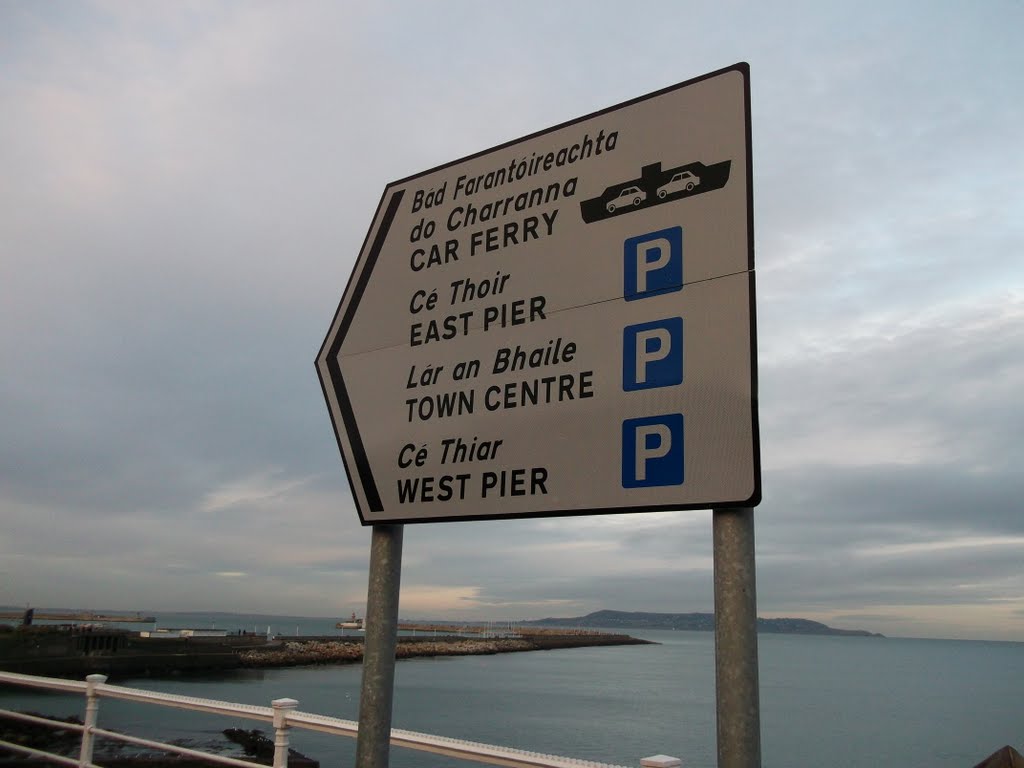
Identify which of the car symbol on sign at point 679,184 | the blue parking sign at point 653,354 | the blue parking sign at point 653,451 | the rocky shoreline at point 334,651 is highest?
the car symbol on sign at point 679,184

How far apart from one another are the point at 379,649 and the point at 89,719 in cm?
437

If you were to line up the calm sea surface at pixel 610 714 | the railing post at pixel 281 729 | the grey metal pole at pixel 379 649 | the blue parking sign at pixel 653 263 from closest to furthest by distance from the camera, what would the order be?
the blue parking sign at pixel 653 263
the grey metal pole at pixel 379 649
the railing post at pixel 281 729
the calm sea surface at pixel 610 714

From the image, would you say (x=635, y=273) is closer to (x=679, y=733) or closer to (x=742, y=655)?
(x=742, y=655)

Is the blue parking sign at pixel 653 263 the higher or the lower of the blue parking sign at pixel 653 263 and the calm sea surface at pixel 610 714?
the higher

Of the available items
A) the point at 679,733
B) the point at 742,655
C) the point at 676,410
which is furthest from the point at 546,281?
the point at 679,733

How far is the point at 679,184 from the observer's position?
88.8 inches

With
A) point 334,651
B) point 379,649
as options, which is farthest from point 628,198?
point 334,651

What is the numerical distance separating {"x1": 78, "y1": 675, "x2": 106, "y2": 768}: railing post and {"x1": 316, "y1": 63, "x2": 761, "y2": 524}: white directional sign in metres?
3.93

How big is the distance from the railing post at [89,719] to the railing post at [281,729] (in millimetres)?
1466

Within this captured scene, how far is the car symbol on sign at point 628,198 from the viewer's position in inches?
93.5

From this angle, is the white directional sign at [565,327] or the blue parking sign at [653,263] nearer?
the white directional sign at [565,327]

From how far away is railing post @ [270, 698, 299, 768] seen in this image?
435 centimetres

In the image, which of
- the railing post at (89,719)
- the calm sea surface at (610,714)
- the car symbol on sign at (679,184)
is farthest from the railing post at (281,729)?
the calm sea surface at (610,714)

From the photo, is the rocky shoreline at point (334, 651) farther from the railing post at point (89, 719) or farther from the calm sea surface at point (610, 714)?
the railing post at point (89, 719)
